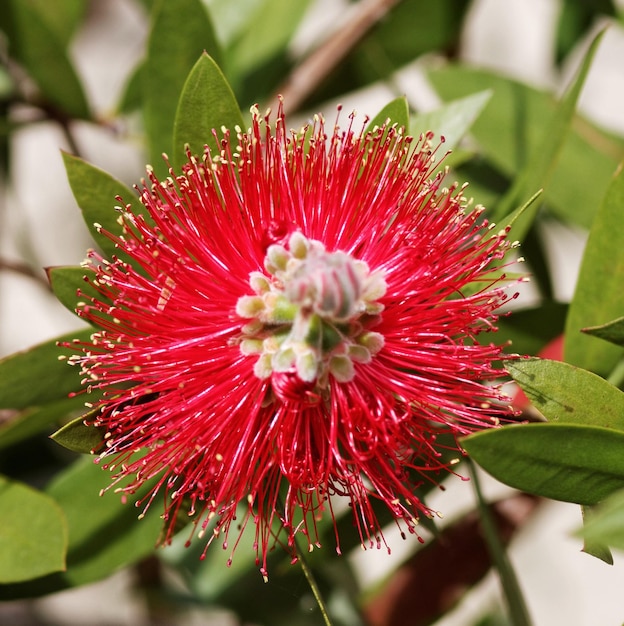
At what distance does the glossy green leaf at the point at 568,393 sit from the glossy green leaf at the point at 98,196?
0.45 metres

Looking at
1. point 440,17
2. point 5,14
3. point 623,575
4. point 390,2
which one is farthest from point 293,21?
point 623,575

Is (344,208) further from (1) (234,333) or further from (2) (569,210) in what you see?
(2) (569,210)

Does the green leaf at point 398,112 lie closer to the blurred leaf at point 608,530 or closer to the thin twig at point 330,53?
the blurred leaf at point 608,530

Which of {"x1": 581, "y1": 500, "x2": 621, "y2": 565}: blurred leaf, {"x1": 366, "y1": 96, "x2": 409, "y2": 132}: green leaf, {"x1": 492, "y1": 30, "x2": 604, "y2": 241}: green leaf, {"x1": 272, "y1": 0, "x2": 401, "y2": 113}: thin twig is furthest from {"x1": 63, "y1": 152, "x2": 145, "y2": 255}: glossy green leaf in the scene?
{"x1": 272, "y1": 0, "x2": 401, "y2": 113}: thin twig

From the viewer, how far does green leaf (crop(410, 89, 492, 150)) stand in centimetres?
94

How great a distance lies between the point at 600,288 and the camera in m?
0.87

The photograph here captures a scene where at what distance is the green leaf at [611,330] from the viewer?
72cm

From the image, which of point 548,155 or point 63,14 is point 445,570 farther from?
point 63,14

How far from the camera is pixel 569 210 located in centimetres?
129

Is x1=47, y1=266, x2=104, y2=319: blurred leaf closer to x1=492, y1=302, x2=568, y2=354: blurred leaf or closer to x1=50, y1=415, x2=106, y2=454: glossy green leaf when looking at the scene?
x1=50, y1=415, x2=106, y2=454: glossy green leaf

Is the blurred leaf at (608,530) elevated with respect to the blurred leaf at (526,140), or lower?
lower

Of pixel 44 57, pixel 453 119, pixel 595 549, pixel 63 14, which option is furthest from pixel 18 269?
pixel 595 549

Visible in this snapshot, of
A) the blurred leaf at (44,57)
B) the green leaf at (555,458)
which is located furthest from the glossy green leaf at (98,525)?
the blurred leaf at (44,57)

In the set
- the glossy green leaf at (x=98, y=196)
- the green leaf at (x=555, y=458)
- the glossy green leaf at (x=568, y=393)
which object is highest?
the glossy green leaf at (x=98, y=196)
